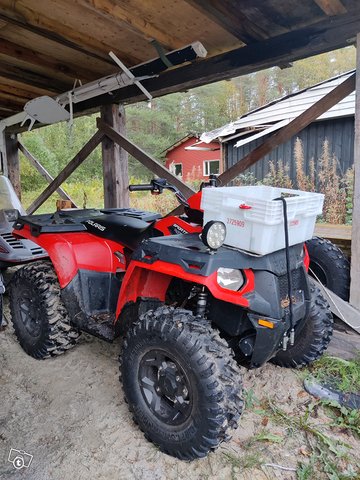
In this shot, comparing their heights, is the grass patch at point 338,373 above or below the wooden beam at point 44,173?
below

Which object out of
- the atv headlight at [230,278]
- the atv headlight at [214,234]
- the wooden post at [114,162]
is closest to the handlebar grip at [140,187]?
the atv headlight at [214,234]

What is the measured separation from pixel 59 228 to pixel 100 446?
4.83 ft

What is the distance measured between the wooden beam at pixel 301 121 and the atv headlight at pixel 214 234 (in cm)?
163

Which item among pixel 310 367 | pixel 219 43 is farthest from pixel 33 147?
pixel 310 367

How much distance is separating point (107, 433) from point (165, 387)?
487 millimetres

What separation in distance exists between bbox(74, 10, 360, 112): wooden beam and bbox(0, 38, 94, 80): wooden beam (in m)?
0.63

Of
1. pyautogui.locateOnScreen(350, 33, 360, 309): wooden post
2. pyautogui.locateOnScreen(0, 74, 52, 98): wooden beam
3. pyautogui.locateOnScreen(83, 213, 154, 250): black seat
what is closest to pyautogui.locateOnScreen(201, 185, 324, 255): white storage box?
pyautogui.locateOnScreen(83, 213, 154, 250): black seat

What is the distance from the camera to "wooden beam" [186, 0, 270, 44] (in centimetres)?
247

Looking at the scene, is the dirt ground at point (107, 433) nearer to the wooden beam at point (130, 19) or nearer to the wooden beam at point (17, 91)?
the wooden beam at point (130, 19)

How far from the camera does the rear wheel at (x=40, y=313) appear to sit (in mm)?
2490

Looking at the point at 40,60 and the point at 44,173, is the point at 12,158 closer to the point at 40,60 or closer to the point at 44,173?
the point at 44,173

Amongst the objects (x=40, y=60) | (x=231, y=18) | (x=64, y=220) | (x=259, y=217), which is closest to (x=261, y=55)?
(x=231, y=18)

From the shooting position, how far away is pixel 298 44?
2768 millimetres

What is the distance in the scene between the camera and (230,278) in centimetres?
173
